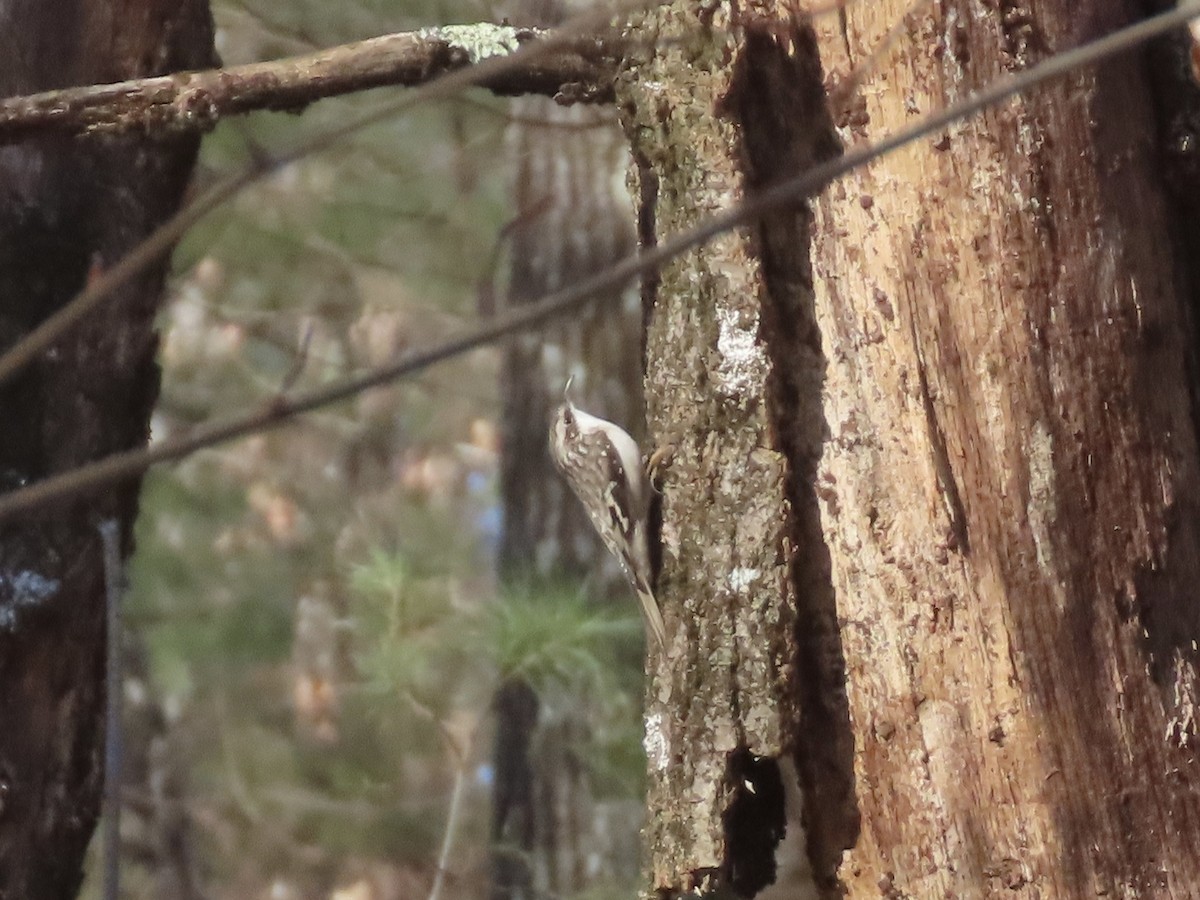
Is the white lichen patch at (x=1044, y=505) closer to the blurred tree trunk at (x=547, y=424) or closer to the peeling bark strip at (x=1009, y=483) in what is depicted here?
the peeling bark strip at (x=1009, y=483)

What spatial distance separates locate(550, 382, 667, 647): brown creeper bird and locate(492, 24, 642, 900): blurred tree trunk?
903 millimetres

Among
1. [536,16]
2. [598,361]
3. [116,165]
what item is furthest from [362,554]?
[116,165]

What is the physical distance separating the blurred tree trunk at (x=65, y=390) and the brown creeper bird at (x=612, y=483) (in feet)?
2.52

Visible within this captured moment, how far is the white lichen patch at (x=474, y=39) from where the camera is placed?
5.20 ft

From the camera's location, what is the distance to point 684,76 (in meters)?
1.51

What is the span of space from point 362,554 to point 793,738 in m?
3.90

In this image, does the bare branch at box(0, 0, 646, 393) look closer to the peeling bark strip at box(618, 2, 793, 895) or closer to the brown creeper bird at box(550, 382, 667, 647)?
the peeling bark strip at box(618, 2, 793, 895)

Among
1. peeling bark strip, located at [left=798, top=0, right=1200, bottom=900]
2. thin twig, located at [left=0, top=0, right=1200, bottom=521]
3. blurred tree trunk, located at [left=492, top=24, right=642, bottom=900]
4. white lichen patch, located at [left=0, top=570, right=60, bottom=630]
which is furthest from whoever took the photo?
blurred tree trunk, located at [left=492, top=24, right=642, bottom=900]

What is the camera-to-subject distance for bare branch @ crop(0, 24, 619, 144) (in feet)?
5.16

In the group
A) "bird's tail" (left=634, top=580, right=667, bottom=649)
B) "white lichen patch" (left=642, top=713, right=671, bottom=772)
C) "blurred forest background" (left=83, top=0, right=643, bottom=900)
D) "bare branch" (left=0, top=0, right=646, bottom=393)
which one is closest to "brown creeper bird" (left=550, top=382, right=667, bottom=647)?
"bird's tail" (left=634, top=580, right=667, bottom=649)

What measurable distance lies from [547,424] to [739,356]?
2.74 metres

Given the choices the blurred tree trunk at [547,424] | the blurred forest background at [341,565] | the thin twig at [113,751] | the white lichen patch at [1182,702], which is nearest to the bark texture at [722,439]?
the white lichen patch at [1182,702]

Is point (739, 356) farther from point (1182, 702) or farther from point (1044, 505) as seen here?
point (1182, 702)

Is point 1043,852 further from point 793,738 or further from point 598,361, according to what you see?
point 598,361
